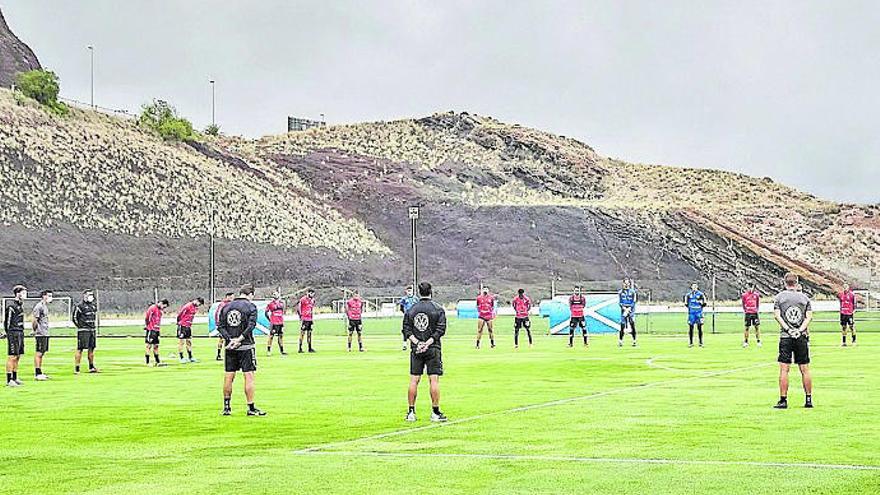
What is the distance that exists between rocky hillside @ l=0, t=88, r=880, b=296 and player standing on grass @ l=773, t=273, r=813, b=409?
2373 inches

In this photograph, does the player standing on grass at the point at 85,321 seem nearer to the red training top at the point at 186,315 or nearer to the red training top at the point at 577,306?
the red training top at the point at 186,315

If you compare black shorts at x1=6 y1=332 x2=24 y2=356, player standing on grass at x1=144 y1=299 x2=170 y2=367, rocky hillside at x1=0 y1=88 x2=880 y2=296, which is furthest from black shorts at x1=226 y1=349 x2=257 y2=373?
rocky hillside at x1=0 y1=88 x2=880 y2=296

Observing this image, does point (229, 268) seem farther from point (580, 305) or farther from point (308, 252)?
point (580, 305)

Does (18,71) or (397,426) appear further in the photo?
(18,71)

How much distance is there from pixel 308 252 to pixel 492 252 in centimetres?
1962

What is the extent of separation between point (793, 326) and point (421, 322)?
6014mm

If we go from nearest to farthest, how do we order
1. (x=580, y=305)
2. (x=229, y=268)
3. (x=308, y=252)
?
(x=580, y=305) → (x=229, y=268) → (x=308, y=252)

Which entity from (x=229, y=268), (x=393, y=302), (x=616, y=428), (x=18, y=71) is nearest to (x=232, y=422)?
(x=616, y=428)

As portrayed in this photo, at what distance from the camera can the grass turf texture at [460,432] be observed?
45.8 feet

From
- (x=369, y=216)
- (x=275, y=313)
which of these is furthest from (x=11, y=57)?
(x=275, y=313)

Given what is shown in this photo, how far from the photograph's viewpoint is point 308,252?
11812 cm

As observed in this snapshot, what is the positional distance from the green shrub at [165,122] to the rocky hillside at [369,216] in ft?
5.64

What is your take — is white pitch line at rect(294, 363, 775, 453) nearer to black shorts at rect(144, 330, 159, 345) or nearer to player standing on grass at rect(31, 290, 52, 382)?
player standing on grass at rect(31, 290, 52, 382)

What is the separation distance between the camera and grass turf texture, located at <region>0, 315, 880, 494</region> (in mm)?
13945
